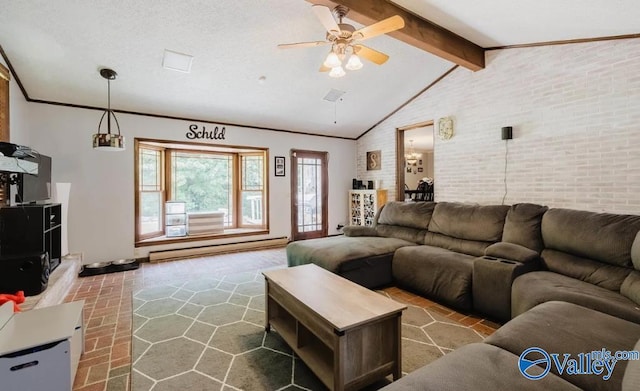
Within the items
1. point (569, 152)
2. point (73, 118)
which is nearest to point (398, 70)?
point (569, 152)

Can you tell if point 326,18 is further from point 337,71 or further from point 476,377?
point 476,377

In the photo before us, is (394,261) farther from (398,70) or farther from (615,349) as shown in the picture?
(398,70)

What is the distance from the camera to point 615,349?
4.30 feet

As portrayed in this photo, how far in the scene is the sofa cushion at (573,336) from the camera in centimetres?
115

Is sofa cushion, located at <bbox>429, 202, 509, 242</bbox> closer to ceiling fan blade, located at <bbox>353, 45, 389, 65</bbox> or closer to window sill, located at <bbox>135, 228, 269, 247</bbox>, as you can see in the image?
ceiling fan blade, located at <bbox>353, 45, 389, 65</bbox>

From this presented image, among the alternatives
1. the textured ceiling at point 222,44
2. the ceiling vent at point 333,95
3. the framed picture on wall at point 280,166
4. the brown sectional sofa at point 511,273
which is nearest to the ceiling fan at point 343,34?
the textured ceiling at point 222,44

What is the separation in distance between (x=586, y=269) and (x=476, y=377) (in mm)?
2105

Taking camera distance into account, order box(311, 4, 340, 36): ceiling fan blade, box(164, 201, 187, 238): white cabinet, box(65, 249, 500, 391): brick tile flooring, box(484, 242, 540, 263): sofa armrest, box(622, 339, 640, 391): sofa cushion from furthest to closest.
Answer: box(164, 201, 187, 238): white cabinet
box(484, 242, 540, 263): sofa armrest
box(311, 4, 340, 36): ceiling fan blade
box(65, 249, 500, 391): brick tile flooring
box(622, 339, 640, 391): sofa cushion

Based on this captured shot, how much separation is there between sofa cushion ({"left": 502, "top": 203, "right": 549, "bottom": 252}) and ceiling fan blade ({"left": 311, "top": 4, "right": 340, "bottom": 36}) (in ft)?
8.58

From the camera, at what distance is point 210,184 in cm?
676

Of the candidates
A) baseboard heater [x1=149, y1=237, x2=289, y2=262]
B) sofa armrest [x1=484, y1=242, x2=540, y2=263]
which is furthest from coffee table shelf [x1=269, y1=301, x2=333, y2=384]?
baseboard heater [x1=149, y1=237, x2=289, y2=262]

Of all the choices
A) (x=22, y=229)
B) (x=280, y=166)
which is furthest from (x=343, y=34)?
(x=280, y=166)

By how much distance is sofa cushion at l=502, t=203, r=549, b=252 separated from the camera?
2.87 meters

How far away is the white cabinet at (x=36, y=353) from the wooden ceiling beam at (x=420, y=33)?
119 inches
